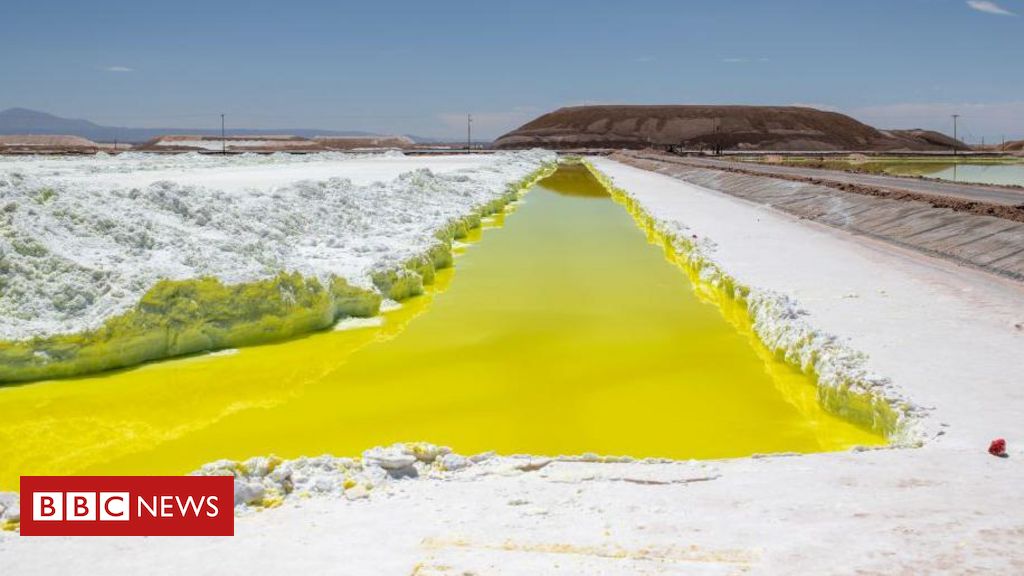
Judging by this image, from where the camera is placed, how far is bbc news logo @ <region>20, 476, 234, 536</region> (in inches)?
145

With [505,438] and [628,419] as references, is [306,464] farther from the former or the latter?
[628,419]

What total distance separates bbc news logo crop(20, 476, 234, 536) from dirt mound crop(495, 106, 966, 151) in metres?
111

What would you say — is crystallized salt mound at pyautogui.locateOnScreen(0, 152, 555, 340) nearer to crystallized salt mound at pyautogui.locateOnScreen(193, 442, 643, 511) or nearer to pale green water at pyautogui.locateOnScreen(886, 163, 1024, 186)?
crystallized salt mound at pyautogui.locateOnScreen(193, 442, 643, 511)

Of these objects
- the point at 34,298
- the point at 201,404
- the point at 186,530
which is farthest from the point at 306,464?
the point at 34,298

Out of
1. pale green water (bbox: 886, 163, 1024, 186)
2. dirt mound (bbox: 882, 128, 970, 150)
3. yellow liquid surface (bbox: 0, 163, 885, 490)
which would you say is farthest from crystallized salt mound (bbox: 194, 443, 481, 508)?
dirt mound (bbox: 882, 128, 970, 150)

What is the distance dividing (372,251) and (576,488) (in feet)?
24.7

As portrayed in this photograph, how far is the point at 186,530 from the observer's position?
3.68 m

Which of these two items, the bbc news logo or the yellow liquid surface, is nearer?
the bbc news logo

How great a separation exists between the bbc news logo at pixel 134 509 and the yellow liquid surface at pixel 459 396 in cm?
94

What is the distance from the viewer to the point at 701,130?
5330 inches

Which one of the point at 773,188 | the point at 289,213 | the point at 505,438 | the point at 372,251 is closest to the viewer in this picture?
the point at 505,438

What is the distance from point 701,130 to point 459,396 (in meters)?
135

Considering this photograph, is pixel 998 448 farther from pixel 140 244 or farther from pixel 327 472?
pixel 140 244

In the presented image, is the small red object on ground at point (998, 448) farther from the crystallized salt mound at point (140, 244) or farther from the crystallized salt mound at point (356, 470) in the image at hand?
the crystallized salt mound at point (140, 244)
